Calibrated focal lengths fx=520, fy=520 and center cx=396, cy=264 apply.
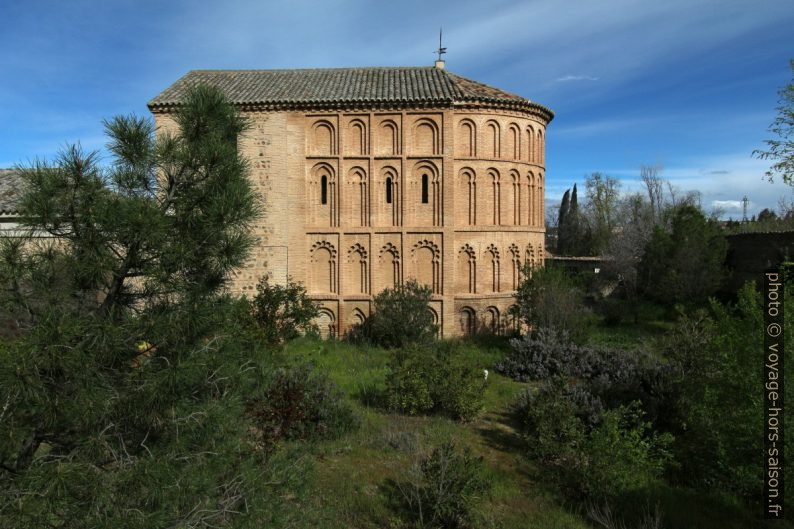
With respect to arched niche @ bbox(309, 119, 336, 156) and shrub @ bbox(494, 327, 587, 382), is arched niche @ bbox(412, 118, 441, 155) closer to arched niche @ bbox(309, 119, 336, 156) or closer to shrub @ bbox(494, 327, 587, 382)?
arched niche @ bbox(309, 119, 336, 156)

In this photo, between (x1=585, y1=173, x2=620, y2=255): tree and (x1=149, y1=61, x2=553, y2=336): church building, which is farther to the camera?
(x1=585, y1=173, x2=620, y2=255): tree

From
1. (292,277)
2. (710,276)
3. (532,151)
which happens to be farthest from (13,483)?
(710,276)

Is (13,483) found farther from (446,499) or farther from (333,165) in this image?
(333,165)

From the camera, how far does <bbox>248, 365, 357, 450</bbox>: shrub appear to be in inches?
307

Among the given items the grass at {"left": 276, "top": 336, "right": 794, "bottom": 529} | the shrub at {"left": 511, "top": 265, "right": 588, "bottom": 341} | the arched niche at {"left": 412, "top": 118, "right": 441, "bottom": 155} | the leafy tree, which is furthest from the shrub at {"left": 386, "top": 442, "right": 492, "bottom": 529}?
the leafy tree

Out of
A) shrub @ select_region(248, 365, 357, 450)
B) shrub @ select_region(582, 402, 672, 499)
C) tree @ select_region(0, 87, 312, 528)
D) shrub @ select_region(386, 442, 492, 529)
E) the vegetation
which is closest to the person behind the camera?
tree @ select_region(0, 87, 312, 528)

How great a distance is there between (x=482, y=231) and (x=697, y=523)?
477 inches

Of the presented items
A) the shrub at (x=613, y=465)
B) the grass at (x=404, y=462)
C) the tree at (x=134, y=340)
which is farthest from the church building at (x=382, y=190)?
the tree at (x=134, y=340)

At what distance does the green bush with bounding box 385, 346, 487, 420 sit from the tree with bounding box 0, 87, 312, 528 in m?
6.36

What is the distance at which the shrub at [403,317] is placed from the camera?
15.6 meters

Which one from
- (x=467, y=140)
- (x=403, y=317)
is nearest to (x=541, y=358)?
(x=403, y=317)

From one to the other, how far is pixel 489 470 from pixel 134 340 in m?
6.08

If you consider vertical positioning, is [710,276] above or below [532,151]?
below

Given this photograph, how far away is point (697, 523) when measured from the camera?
6258mm
